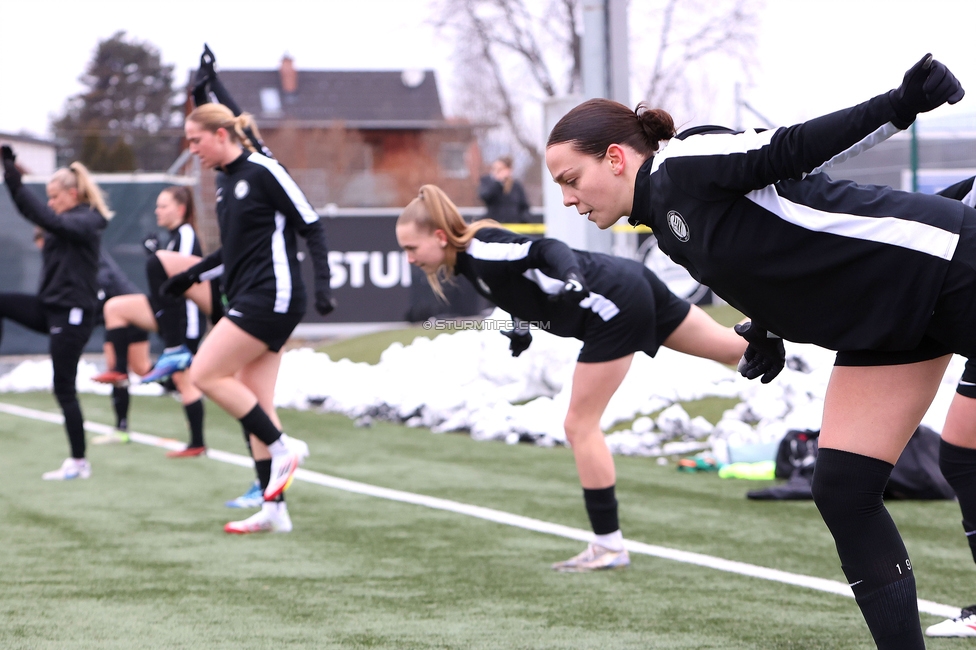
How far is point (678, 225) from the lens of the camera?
2590 mm

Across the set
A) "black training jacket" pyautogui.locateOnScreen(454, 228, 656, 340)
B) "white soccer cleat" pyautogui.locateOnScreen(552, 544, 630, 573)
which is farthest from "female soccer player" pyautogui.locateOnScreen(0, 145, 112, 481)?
"white soccer cleat" pyautogui.locateOnScreen(552, 544, 630, 573)

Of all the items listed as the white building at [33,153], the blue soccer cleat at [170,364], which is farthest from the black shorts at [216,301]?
the white building at [33,153]

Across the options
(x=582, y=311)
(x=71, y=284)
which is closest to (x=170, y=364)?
(x=71, y=284)

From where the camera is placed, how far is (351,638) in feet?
12.1

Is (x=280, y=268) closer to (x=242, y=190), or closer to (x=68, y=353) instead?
(x=242, y=190)

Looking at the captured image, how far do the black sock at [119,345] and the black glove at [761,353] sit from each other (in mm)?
7815

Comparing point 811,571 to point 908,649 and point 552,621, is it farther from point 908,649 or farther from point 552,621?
point 908,649

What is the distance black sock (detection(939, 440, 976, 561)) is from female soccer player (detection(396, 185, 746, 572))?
1.40 meters

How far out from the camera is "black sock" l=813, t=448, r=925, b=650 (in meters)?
2.52

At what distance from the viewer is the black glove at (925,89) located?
225 centimetres

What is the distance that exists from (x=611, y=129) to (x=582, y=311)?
203 cm

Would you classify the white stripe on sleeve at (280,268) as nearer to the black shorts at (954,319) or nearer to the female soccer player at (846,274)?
the female soccer player at (846,274)

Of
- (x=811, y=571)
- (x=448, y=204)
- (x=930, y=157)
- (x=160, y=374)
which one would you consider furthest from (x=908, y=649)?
(x=930, y=157)

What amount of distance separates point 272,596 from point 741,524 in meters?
2.62
